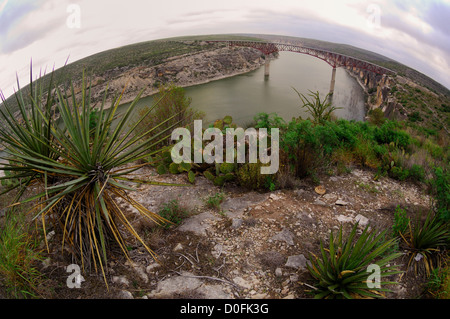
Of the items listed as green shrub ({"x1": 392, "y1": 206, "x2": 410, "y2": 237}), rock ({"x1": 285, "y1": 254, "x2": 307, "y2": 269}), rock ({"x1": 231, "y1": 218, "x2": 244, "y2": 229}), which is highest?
green shrub ({"x1": 392, "y1": 206, "x2": 410, "y2": 237})

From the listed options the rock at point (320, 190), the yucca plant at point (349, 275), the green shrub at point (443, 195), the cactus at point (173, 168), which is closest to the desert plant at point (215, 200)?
the cactus at point (173, 168)

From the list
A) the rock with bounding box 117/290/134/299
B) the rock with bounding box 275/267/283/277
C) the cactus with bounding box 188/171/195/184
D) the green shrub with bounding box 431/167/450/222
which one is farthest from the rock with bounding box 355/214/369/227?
the rock with bounding box 117/290/134/299

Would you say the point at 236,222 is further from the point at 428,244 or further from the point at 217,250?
the point at 428,244

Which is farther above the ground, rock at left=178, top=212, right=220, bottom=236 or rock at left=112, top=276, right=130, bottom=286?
rock at left=178, top=212, right=220, bottom=236

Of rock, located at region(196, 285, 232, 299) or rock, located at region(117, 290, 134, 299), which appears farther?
rock, located at region(196, 285, 232, 299)

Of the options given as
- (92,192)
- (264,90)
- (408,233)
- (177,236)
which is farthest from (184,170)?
(264,90)

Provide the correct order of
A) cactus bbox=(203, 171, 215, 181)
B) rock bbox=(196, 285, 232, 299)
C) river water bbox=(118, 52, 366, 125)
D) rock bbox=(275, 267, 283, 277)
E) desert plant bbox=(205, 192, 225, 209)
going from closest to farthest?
1. rock bbox=(196, 285, 232, 299)
2. rock bbox=(275, 267, 283, 277)
3. desert plant bbox=(205, 192, 225, 209)
4. cactus bbox=(203, 171, 215, 181)
5. river water bbox=(118, 52, 366, 125)

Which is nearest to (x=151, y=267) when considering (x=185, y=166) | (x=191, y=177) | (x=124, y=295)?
(x=124, y=295)

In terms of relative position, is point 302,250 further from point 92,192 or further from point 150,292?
point 92,192

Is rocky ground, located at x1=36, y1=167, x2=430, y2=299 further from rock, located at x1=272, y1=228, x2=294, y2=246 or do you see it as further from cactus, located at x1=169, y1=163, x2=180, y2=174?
cactus, located at x1=169, y1=163, x2=180, y2=174
